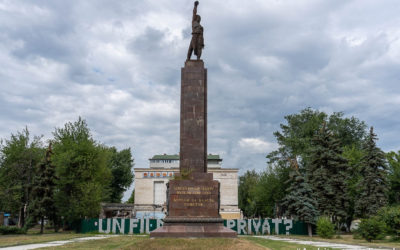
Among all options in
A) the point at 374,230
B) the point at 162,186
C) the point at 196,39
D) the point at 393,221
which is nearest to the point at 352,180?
the point at 374,230

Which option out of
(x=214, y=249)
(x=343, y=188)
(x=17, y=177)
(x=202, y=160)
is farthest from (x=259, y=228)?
(x=17, y=177)

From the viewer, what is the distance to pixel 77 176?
3678 cm

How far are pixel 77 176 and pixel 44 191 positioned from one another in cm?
344

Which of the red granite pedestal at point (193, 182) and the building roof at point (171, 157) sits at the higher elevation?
the building roof at point (171, 157)

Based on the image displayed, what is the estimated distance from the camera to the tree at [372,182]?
1256 inches

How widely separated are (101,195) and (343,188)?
80.8ft

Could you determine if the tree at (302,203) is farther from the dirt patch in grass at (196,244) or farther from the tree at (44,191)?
the tree at (44,191)

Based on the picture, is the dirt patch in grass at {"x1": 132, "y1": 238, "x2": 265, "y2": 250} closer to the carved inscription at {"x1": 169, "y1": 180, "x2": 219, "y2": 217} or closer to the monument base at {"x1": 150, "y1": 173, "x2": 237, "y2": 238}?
the monument base at {"x1": 150, "y1": 173, "x2": 237, "y2": 238}

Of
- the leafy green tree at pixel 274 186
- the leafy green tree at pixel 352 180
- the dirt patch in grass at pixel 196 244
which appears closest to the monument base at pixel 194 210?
the dirt patch in grass at pixel 196 244

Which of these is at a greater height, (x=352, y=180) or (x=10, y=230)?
(x=352, y=180)

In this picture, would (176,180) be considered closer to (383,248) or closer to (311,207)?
(383,248)

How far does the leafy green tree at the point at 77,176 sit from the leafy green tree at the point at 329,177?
2203cm

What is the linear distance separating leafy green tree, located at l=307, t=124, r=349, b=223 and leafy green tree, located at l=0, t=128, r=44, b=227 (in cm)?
2846

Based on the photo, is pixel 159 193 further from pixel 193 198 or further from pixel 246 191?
pixel 193 198
